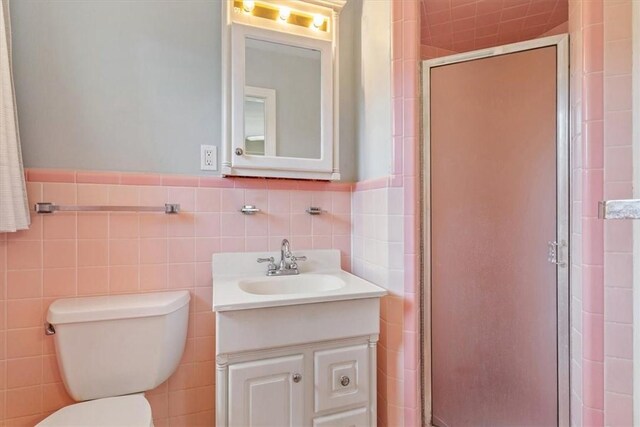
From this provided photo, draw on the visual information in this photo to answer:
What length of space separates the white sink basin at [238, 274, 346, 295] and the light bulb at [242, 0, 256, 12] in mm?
1182

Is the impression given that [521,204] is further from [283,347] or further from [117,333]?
[117,333]

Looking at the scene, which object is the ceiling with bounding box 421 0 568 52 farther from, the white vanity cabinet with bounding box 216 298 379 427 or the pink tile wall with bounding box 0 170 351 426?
the white vanity cabinet with bounding box 216 298 379 427

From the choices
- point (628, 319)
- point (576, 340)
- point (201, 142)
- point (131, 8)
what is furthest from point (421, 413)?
point (131, 8)

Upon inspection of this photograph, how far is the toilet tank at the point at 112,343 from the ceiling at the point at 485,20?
72.9 inches

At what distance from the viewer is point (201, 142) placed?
138 cm

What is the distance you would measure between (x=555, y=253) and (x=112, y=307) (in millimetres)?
1705

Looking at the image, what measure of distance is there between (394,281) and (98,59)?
1518 mm

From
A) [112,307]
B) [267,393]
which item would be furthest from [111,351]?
[267,393]

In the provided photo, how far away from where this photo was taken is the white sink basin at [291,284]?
1.33 metres

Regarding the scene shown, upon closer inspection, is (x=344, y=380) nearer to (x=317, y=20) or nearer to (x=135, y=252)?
(x=135, y=252)

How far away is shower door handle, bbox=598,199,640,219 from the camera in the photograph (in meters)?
0.61

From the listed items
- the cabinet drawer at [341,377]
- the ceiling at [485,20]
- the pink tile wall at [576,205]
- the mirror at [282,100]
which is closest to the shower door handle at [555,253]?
the pink tile wall at [576,205]

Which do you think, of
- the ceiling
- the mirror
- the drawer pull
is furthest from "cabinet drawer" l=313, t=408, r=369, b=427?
the ceiling

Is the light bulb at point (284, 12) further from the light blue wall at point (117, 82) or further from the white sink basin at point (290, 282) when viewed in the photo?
the white sink basin at point (290, 282)
